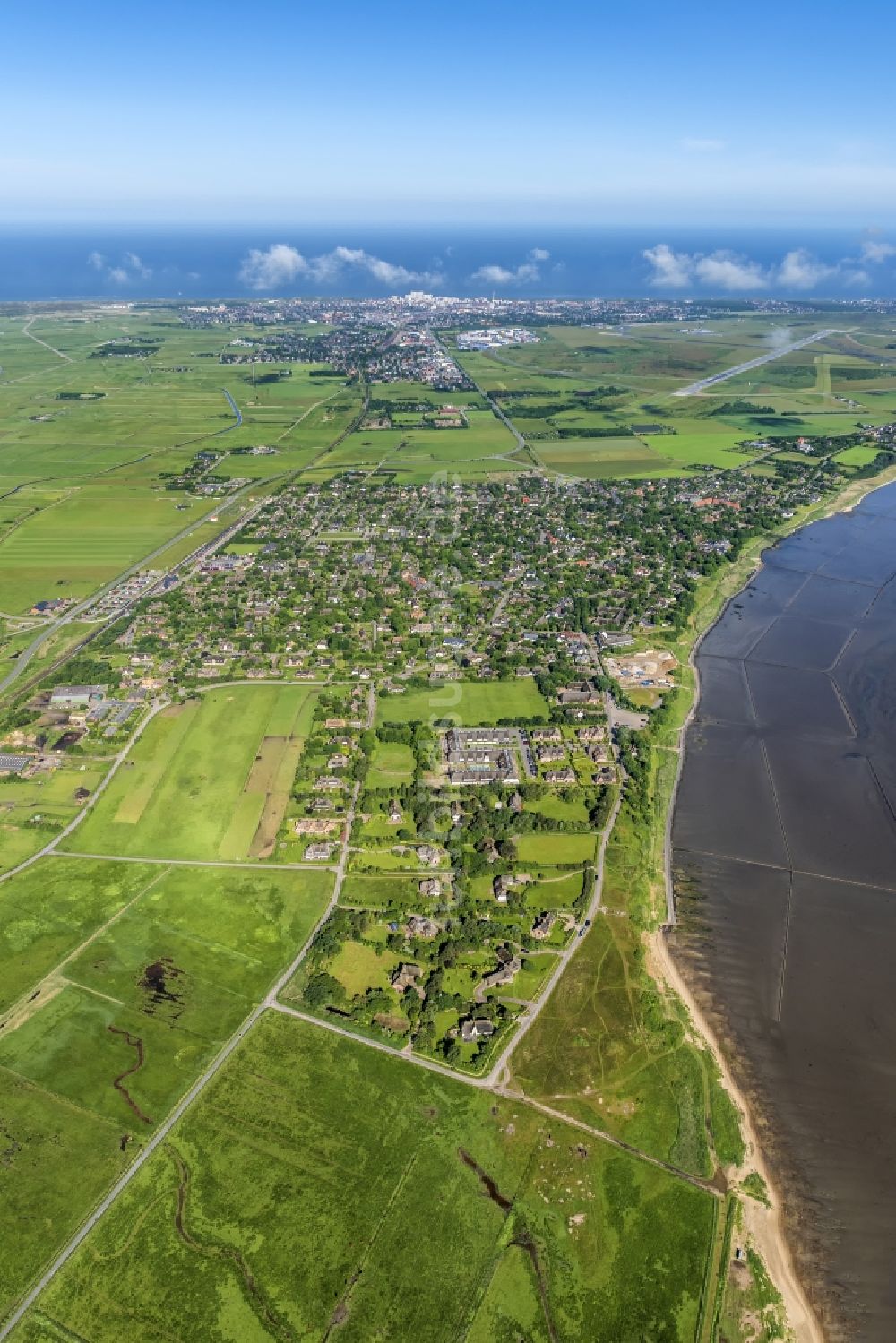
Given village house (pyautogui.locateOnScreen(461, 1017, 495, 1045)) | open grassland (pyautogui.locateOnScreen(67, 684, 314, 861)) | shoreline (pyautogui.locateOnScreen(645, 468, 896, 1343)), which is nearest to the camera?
shoreline (pyautogui.locateOnScreen(645, 468, 896, 1343))

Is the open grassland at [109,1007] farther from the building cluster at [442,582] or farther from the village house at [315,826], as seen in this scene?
the building cluster at [442,582]

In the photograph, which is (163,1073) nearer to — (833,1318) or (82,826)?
(82,826)

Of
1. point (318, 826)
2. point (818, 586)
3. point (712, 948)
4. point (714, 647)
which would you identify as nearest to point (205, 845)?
point (318, 826)

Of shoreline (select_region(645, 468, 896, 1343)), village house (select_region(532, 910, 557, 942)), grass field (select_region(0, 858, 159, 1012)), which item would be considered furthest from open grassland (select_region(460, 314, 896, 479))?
grass field (select_region(0, 858, 159, 1012))

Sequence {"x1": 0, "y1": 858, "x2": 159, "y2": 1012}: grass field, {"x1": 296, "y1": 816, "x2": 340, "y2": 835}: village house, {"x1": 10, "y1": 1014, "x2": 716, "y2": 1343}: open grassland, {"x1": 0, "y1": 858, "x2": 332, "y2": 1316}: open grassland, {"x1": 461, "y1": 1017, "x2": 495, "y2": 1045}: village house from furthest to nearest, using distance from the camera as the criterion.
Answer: {"x1": 296, "y1": 816, "x2": 340, "y2": 835}: village house
{"x1": 0, "y1": 858, "x2": 159, "y2": 1012}: grass field
{"x1": 461, "y1": 1017, "x2": 495, "y2": 1045}: village house
{"x1": 0, "y1": 858, "x2": 332, "y2": 1316}: open grassland
{"x1": 10, "y1": 1014, "x2": 716, "y2": 1343}: open grassland

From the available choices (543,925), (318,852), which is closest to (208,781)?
(318,852)

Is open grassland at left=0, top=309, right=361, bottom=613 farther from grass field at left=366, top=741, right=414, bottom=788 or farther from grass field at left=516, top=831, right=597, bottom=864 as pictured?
grass field at left=516, top=831, right=597, bottom=864

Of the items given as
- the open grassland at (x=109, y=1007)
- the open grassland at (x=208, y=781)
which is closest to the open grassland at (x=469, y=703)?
the open grassland at (x=208, y=781)
